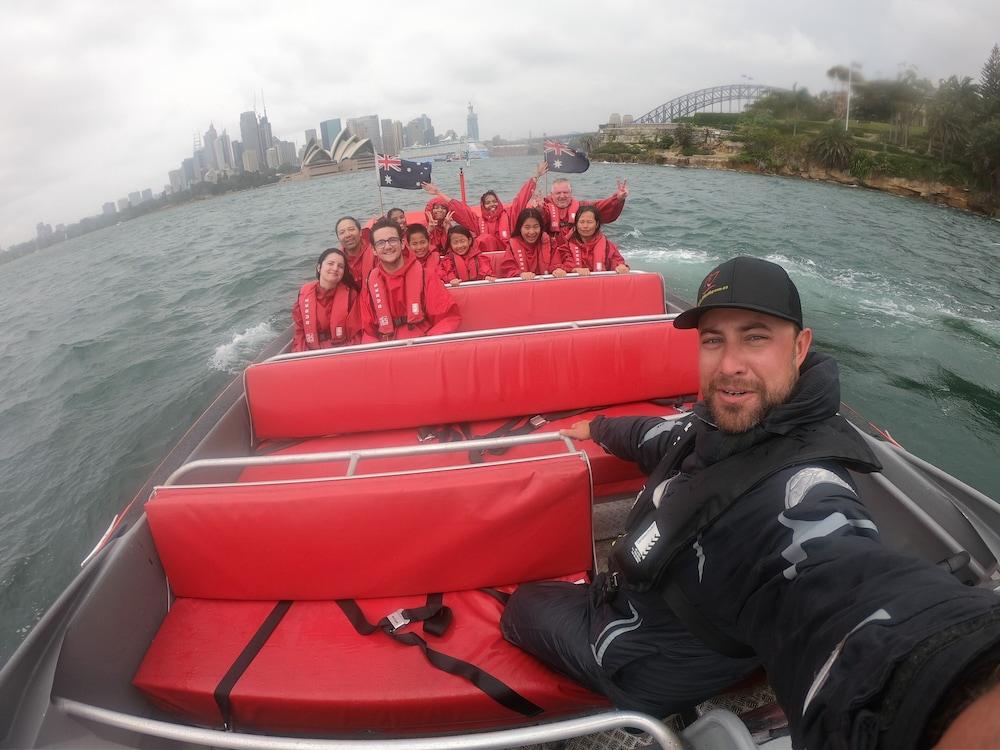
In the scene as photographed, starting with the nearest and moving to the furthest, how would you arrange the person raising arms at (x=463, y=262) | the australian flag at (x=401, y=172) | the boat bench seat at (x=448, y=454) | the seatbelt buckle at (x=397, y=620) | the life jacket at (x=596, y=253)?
the seatbelt buckle at (x=397, y=620)
the boat bench seat at (x=448, y=454)
the life jacket at (x=596, y=253)
the person raising arms at (x=463, y=262)
the australian flag at (x=401, y=172)

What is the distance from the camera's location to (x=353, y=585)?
222 centimetres

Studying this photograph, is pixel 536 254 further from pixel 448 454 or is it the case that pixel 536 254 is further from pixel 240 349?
pixel 240 349

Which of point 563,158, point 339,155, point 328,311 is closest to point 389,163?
point 563,158

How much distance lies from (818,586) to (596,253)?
564 centimetres

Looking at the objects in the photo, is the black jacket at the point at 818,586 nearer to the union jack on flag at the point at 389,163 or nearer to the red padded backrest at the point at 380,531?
the red padded backrest at the point at 380,531

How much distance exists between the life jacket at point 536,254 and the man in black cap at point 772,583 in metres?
5.22

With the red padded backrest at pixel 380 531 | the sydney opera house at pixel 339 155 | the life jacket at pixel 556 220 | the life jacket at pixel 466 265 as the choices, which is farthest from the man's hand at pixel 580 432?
the sydney opera house at pixel 339 155

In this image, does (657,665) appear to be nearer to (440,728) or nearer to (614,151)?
(440,728)

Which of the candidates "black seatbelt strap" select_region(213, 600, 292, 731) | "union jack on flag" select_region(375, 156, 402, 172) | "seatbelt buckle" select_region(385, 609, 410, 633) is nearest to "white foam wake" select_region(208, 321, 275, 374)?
"union jack on flag" select_region(375, 156, 402, 172)

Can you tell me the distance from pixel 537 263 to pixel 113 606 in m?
5.67

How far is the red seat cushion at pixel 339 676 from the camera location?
5.93 ft

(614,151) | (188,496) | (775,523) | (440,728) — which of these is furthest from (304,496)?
(614,151)

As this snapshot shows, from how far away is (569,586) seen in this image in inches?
79.4

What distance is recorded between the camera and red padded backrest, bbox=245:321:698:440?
3438 millimetres
